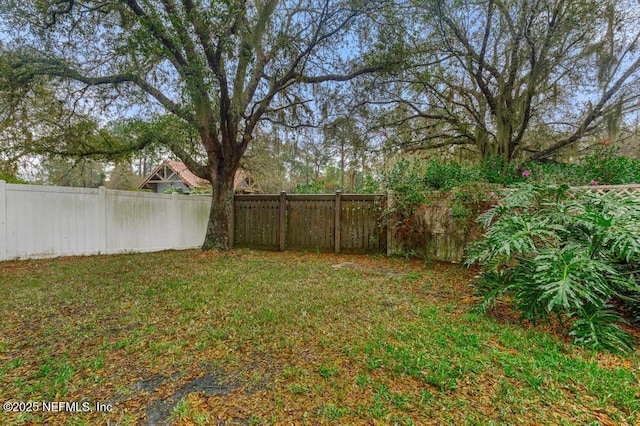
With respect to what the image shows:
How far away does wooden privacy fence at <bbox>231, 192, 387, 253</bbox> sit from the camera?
612 centimetres

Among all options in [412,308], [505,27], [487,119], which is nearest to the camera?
[412,308]

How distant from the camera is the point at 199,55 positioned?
14.9ft

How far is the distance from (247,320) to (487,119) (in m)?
7.13

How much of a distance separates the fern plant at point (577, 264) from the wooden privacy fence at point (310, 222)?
3041 mm

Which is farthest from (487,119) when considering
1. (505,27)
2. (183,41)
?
(183,41)

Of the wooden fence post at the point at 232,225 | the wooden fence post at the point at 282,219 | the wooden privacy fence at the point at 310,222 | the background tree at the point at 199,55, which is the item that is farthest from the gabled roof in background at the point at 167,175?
the wooden fence post at the point at 282,219

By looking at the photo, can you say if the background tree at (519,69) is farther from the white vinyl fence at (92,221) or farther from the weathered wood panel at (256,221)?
the white vinyl fence at (92,221)

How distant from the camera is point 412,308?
9.71ft

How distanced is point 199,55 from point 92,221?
3.75 metres

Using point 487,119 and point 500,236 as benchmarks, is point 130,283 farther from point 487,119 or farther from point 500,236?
point 487,119

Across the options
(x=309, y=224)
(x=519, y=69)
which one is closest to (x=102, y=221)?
(x=309, y=224)

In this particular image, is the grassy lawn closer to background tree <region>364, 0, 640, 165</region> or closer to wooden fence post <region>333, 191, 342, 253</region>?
wooden fence post <region>333, 191, 342, 253</region>

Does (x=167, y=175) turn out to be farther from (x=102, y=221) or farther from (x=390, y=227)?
(x=390, y=227)

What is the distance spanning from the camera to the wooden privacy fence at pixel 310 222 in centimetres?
612
